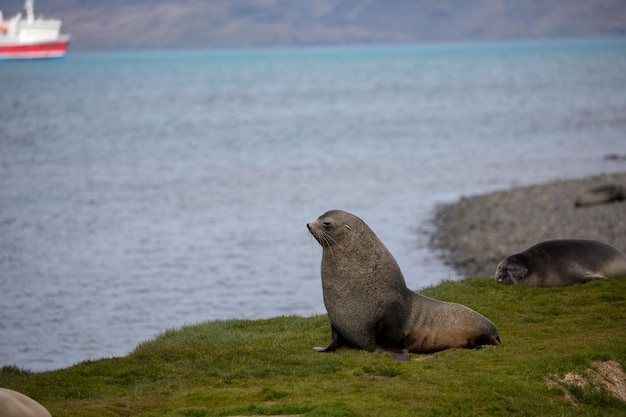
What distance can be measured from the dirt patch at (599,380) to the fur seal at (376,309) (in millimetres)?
1674

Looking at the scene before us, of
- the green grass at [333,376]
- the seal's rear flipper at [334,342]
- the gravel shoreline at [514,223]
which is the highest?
the gravel shoreline at [514,223]

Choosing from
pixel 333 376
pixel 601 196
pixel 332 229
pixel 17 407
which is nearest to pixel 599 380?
pixel 333 376

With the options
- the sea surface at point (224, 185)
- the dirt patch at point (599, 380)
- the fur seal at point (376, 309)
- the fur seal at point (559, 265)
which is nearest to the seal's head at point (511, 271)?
the fur seal at point (559, 265)

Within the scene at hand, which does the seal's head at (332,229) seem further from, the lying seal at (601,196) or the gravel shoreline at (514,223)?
the lying seal at (601,196)

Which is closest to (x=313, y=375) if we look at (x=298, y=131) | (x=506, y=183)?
(x=506, y=183)

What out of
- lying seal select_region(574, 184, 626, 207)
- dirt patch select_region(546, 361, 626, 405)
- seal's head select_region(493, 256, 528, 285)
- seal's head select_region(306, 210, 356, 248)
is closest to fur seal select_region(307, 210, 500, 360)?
seal's head select_region(306, 210, 356, 248)

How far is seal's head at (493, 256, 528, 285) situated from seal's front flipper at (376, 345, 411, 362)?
490 cm

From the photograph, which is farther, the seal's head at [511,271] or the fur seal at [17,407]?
the seal's head at [511,271]

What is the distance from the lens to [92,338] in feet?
73.0

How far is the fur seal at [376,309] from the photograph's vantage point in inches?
524

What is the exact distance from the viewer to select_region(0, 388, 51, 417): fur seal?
8.91 m

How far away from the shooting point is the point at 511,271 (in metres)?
17.6

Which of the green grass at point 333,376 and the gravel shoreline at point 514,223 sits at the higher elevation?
the gravel shoreline at point 514,223

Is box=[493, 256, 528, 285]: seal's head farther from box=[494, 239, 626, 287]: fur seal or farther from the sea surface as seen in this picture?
the sea surface
